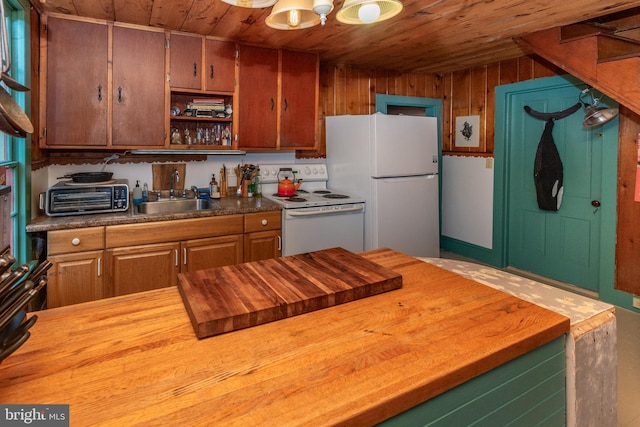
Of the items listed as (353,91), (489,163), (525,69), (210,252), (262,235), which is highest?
(525,69)

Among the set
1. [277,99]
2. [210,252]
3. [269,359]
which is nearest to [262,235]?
[210,252]

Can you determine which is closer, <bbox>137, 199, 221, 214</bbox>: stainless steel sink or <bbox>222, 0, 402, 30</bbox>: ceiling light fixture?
<bbox>222, 0, 402, 30</bbox>: ceiling light fixture

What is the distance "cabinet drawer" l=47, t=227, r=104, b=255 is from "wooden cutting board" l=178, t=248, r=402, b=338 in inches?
59.1

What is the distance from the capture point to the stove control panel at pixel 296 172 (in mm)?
3838

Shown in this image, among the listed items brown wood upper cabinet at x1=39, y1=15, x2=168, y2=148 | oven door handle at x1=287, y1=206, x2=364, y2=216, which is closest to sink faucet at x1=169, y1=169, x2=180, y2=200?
brown wood upper cabinet at x1=39, y1=15, x2=168, y2=148

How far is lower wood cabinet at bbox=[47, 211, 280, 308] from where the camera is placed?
251 cm

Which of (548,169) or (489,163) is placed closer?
(548,169)

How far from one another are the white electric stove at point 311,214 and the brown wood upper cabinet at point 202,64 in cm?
93

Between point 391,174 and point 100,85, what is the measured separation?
7.89ft

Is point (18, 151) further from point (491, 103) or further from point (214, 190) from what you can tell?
point (491, 103)

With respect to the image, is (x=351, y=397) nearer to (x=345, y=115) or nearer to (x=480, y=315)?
(x=480, y=315)

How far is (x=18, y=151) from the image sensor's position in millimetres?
2299

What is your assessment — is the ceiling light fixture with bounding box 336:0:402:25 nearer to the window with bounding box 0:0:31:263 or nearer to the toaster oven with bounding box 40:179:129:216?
the window with bounding box 0:0:31:263

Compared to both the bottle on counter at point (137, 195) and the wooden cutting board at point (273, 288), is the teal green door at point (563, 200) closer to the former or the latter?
the wooden cutting board at point (273, 288)
